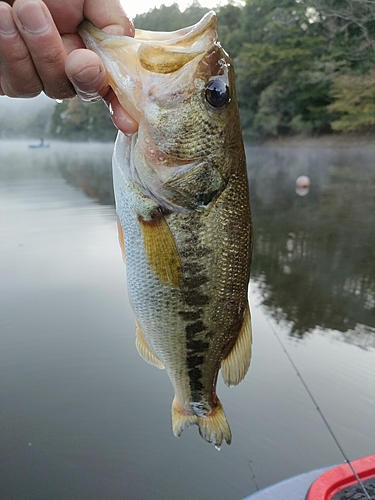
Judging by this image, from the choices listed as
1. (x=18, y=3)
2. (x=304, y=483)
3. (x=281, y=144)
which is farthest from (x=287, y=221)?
(x=281, y=144)

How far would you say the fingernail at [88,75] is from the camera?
52.2 inches

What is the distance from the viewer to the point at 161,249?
5.03 feet

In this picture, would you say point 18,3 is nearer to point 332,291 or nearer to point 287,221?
point 332,291

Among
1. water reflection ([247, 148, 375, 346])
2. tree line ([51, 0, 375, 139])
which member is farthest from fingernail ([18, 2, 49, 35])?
tree line ([51, 0, 375, 139])

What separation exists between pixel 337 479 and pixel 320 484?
0.10m

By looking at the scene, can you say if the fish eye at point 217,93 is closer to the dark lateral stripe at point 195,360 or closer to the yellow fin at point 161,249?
the yellow fin at point 161,249

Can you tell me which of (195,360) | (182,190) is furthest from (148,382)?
(182,190)

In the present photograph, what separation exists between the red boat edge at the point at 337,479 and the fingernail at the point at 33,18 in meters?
2.45

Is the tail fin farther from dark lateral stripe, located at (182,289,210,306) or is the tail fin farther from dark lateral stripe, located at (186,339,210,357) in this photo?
dark lateral stripe, located at (182,289,210,306)

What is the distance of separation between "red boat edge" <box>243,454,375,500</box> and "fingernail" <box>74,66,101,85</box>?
2.27 m

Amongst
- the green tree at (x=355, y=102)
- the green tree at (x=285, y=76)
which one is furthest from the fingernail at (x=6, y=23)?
the green tree at (x=285, y=76)

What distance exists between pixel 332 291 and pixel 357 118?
2476 cm

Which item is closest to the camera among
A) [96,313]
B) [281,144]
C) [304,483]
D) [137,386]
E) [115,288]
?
[304,483]

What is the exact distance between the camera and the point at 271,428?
408 cm
